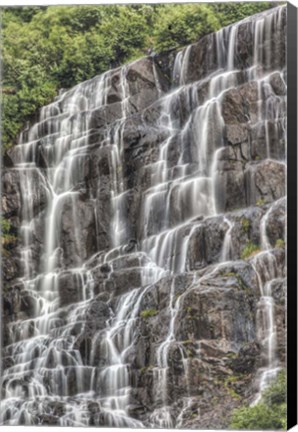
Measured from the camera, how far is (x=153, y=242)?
1670 cm

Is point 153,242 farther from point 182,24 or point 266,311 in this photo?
point 182,24

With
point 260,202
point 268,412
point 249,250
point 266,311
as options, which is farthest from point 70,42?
point 268,412

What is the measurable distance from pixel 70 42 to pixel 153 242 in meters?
2.95

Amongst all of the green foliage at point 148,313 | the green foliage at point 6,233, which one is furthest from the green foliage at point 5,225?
the green foliage at point 148,313

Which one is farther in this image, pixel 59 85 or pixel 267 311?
pixel 59 85

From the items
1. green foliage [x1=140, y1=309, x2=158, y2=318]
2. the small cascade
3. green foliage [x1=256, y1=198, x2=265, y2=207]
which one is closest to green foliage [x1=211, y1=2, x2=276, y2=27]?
green foliage [x1=256, y1=198, x2=265, y2=207]

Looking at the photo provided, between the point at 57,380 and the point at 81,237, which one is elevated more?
the point at 81,237

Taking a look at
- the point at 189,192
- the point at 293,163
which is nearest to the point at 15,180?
the point at 189,192

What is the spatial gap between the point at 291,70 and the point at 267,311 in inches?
121

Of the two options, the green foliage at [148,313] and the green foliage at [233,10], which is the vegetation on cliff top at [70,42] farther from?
the green foliage at [148,313]

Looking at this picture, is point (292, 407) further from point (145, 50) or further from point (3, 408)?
point (145, 50)

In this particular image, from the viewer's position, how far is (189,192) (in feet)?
54.4

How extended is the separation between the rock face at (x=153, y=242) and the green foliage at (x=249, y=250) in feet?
0.06

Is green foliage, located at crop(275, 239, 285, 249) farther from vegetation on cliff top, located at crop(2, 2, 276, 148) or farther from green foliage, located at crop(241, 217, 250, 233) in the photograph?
vegetation on cliff top, located at crop(2, 2, 276, 148)
